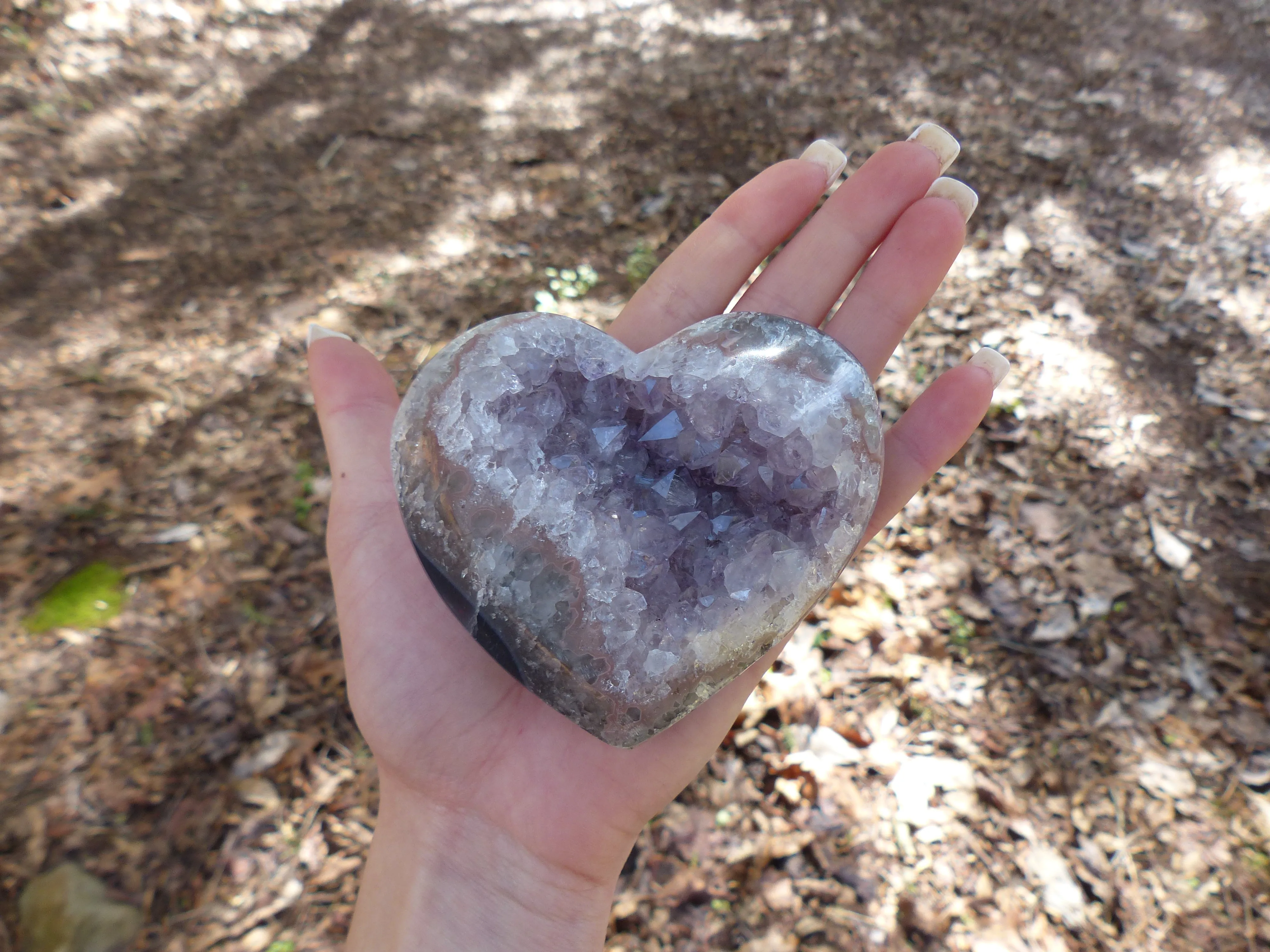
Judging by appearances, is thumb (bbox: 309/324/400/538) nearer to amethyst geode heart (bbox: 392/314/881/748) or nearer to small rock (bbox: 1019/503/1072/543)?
amethyst geode heart (bbox: 392/314/881/748)

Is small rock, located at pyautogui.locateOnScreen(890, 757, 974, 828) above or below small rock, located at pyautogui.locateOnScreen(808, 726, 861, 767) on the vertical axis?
below

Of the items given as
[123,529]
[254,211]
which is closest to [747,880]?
[123,529]

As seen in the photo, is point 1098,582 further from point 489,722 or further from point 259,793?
point 259,793

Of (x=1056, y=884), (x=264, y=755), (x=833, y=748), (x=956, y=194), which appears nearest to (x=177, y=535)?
(x=264, y=755)

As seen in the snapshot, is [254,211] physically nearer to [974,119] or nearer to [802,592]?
[802,592]

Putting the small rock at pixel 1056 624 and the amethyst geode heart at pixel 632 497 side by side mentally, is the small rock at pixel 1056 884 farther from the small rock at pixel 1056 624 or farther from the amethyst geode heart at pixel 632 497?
the amethyst geode heart at pixel 632 497

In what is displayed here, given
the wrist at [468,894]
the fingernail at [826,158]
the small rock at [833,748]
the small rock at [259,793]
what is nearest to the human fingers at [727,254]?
the fingernail at [826,158]

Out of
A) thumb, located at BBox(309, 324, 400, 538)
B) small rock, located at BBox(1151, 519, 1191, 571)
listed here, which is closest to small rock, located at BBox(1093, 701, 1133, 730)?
small rock, located at BBox(1151, 519, 1191, 571)
